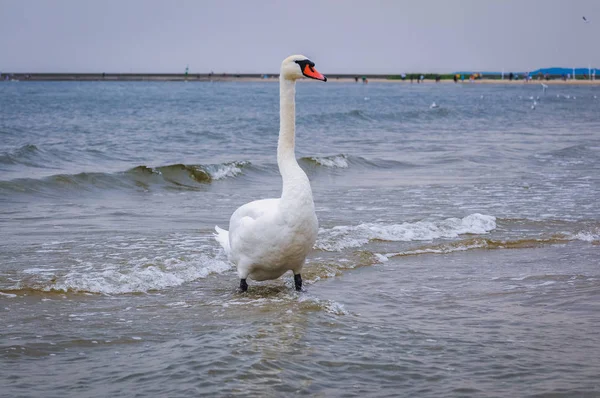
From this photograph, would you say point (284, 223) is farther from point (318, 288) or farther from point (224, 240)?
point (224, 240)

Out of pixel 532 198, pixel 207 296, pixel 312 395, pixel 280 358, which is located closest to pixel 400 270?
pixel 207 296

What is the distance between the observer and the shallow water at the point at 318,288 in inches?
238

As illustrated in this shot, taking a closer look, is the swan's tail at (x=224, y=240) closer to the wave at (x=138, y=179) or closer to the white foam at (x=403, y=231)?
the white foam at (x=403, y=231)

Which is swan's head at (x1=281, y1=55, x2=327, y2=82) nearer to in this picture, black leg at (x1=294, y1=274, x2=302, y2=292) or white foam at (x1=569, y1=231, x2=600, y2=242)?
black leg at (x1=294, y1=274, x2=302, y2=292)

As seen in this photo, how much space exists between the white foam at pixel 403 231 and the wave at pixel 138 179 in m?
7.13

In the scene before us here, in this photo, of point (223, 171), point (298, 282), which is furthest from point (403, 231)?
point (223, 171)

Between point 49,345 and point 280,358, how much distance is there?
1.87m

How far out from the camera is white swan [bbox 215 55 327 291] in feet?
26.2

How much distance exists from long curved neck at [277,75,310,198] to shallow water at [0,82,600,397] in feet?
3.68

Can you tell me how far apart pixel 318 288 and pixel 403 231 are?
11.8 ft

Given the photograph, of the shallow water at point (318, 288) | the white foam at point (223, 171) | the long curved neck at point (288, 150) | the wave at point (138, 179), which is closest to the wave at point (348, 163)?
the shallow water at point (318, 288)

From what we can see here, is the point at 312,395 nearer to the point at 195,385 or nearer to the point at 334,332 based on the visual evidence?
the point at 195,385

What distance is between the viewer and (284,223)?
26.2 ft

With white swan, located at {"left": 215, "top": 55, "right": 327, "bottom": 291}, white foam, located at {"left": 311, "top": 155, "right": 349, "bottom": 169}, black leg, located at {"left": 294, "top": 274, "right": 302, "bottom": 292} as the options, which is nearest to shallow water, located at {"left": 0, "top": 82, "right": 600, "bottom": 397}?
black leg, located at {"left": 294, "top": 274, "right": 302, "bottom": 292}
